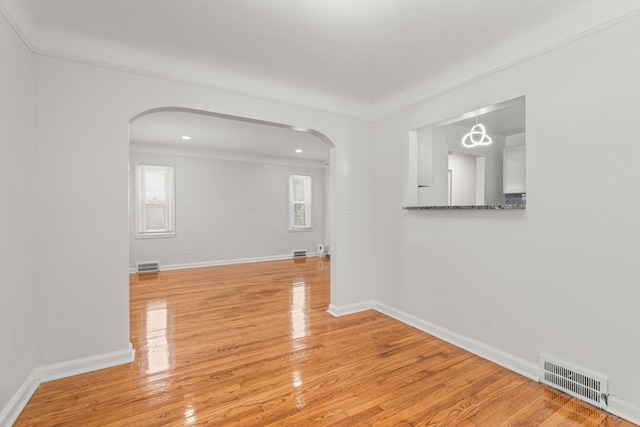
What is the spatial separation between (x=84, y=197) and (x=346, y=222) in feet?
8.41

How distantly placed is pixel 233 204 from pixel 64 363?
5230mm

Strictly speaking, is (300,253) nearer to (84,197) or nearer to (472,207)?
(472,207)

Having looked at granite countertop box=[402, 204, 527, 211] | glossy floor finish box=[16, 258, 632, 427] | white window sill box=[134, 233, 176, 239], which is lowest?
glossy floor finish box=[16, 258, 632, 427]

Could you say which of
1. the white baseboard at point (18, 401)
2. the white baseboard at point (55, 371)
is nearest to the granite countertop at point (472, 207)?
the white baseboard at point (55, 371)

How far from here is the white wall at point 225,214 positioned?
662 centimetres

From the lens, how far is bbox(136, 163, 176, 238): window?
6.37 meters

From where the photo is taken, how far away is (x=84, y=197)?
2.40m

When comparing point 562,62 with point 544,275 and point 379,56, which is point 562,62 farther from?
point 544,275

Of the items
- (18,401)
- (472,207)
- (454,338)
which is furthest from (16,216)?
(454,338)

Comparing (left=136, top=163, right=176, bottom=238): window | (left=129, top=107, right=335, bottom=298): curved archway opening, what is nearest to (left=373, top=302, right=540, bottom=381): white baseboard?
(left=129, top=107, right=335, bottom=298): curved archway opening

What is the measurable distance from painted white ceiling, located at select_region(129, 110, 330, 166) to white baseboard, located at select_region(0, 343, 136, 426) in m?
→ 2.87

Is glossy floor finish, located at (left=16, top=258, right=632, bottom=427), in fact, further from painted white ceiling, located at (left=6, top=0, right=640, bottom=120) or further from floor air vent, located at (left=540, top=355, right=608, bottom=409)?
painted white ceiling, located at (left=6, top=0, right=640, bottom=120)

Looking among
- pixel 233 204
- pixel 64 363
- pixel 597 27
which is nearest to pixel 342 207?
pixel 597 27

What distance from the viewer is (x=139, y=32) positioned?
233 cm
